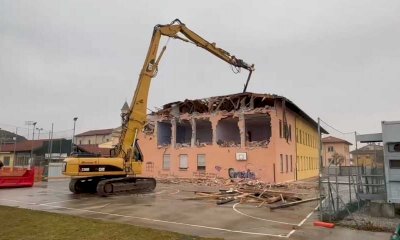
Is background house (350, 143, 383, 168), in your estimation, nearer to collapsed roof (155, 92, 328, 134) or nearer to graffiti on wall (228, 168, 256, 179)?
collapsed roof (155, 92, 328, 134)

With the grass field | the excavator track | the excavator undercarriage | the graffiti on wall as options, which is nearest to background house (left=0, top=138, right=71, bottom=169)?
the graffiti on wall

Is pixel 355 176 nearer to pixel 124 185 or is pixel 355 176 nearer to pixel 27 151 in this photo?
pixel 124 185

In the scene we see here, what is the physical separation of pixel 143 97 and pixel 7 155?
42.1m

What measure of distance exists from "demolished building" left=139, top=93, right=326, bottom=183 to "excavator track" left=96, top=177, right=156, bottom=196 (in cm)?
1295

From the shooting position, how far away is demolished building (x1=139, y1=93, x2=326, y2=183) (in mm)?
32562

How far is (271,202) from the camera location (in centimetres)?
1689

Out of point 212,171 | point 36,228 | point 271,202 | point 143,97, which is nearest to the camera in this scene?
point 36,228

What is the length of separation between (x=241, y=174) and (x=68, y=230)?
24.9 metres

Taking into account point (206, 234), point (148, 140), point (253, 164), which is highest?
point (148, 140)

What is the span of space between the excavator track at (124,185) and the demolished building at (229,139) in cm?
1295

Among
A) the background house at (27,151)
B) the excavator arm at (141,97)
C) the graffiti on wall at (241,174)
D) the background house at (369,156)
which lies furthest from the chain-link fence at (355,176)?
the background house at (27,151)

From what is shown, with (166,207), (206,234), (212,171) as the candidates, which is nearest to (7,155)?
(212,171)

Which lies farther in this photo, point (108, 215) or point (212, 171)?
point (212, 171)

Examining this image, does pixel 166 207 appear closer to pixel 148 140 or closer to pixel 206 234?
pixel 206 234
